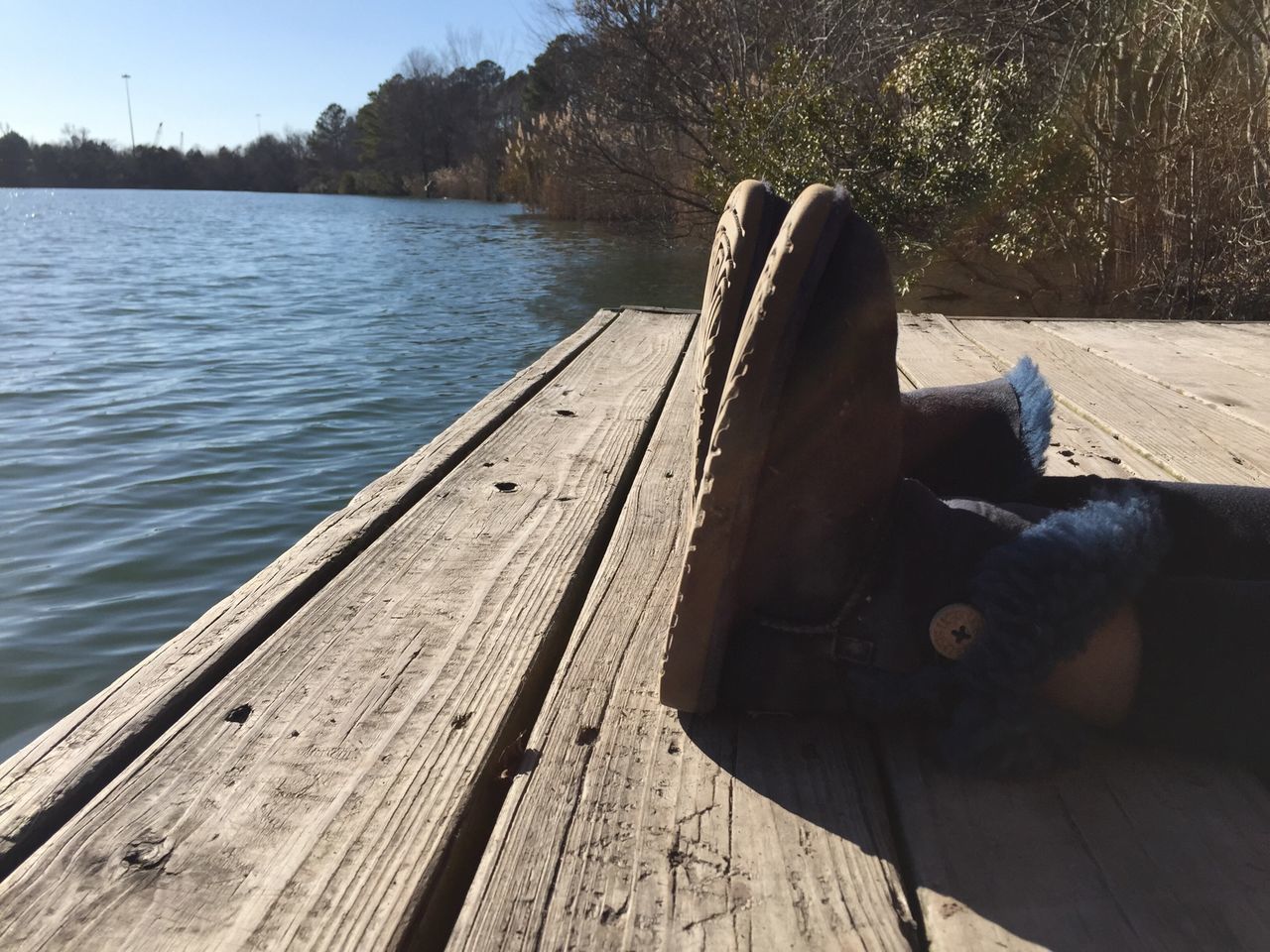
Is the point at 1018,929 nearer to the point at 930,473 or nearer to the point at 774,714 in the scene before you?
the point at 774,714

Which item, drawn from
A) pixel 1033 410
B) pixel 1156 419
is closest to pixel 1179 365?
pixel 1156 419

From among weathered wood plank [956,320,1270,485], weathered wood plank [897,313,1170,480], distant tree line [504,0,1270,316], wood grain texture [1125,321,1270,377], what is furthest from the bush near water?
weathered wood plank [956,320,1270,485]

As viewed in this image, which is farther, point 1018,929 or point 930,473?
point 930,473

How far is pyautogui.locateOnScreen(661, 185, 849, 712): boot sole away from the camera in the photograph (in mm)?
983

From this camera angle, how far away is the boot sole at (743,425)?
98cm

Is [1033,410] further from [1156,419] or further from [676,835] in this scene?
[1156,419]

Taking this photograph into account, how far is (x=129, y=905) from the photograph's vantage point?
2.77 feet

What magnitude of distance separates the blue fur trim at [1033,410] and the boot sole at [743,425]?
630 mm

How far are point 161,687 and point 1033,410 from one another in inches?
48.9

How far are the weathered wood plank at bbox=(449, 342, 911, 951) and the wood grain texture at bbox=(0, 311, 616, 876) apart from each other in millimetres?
418

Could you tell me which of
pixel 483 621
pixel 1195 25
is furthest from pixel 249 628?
pixel 1195 25

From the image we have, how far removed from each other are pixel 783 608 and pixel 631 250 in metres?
15.9

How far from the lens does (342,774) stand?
3.39 ft

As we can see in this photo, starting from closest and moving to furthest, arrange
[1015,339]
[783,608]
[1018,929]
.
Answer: [1018,929]
[783,608]
[1015,339]
